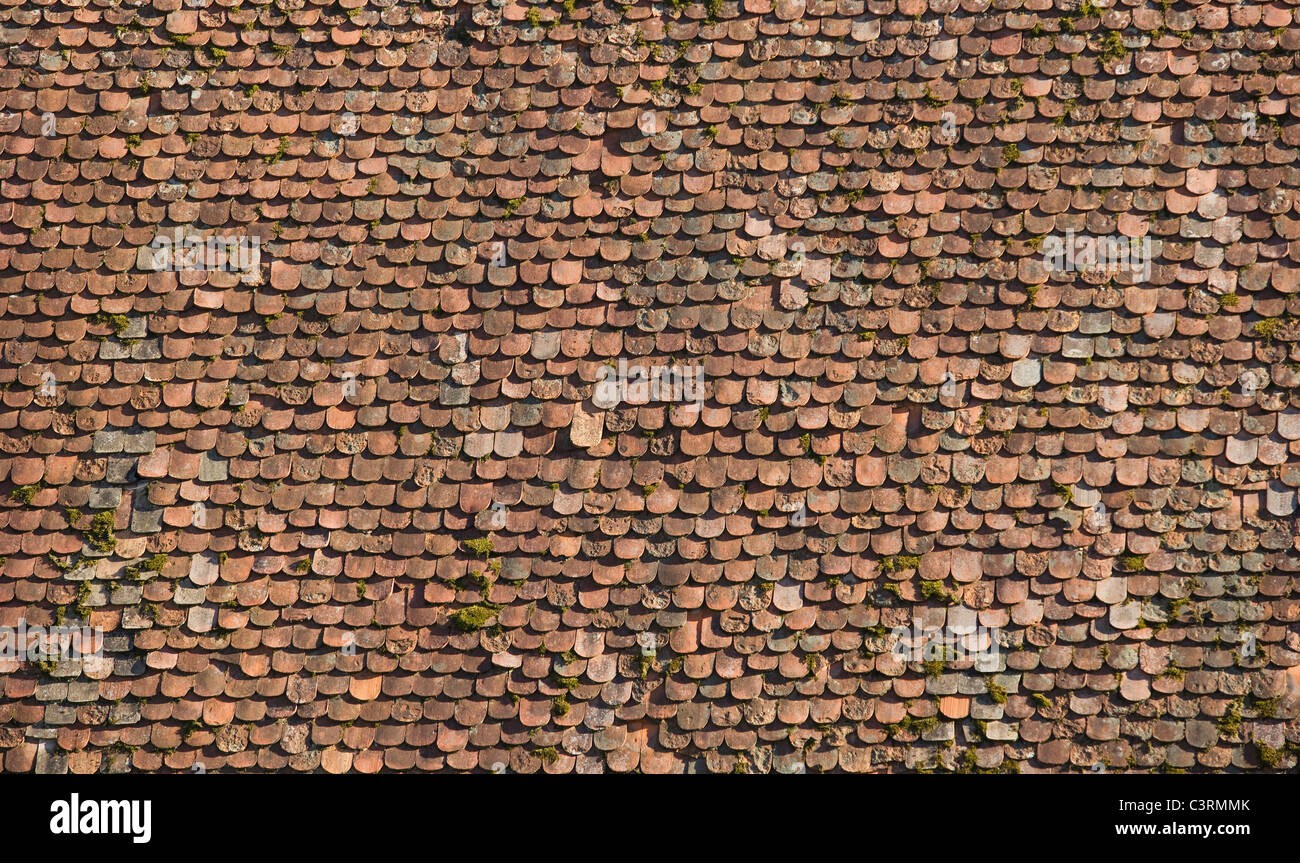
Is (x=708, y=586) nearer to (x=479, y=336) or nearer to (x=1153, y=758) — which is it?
(x=479, y=336)

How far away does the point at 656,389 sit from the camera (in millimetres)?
5629

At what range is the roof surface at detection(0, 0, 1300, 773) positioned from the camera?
539 cm

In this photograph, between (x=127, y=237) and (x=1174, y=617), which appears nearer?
(x=1174, y=617)

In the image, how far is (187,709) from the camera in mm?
5512

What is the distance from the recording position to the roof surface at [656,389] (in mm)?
5395

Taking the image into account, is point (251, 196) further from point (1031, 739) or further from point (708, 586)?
point (1031, 739)

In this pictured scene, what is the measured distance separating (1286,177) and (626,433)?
371 centimetres

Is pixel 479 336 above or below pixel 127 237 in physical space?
below

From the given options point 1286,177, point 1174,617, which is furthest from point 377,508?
point 1286,177

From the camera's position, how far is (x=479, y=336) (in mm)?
5762
